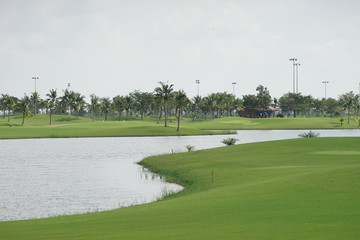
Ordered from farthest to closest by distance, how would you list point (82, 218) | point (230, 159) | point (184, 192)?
point (230, 159) < point (184, 192) < point (82, 218)

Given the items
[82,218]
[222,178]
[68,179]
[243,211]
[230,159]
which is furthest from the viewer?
[230,159]

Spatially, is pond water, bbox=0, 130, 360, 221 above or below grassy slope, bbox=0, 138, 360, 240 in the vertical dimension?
below

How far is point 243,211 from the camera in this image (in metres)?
26.6

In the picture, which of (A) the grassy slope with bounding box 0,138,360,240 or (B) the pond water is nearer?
(A) the grassy slope with bounding box 0,138,360,240

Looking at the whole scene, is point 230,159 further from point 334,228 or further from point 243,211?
point 334,228

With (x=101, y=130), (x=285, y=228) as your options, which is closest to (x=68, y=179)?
(x=285, y=228)

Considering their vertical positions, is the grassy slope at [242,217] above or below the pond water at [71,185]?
above

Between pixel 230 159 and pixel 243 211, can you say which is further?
pixel 230 159

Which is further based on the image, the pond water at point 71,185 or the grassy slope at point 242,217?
the pond water at point 71,185

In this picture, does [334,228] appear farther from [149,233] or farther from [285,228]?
[149,233]

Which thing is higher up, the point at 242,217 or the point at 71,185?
the point at 242,217

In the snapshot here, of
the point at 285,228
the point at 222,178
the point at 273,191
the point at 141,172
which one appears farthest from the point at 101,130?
the point at 285,228

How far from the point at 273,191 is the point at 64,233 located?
1364 centimetres

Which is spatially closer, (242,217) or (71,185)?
(242,217)
